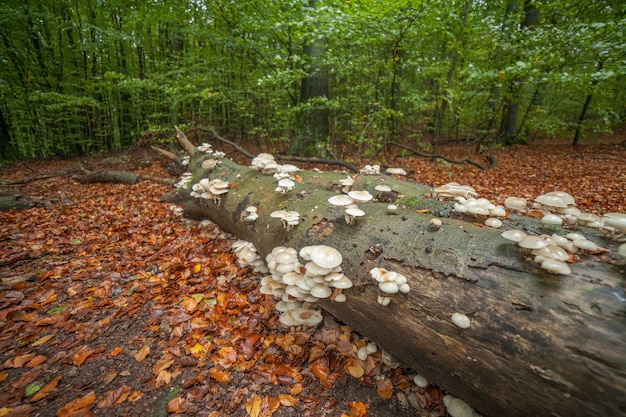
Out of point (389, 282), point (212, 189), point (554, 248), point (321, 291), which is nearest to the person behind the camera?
point (554, 248)

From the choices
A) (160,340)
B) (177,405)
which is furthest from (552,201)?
(160,340)

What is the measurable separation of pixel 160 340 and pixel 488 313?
3.21m

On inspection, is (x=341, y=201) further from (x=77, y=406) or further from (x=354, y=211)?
(x=77, y=406)

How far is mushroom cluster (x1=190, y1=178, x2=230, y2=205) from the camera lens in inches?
171

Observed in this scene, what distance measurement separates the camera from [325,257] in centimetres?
238

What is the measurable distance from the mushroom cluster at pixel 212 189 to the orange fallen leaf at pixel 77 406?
284cm

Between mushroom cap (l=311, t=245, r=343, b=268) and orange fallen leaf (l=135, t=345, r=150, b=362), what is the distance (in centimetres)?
208

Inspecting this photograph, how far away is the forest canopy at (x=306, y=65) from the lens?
704 cm

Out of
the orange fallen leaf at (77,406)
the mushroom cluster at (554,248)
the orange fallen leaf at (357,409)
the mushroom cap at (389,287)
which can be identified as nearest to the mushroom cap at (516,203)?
the mushroom cluster at (554,248)

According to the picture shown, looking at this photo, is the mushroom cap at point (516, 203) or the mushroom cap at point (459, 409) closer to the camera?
the mushroom cap at point (459, 409)

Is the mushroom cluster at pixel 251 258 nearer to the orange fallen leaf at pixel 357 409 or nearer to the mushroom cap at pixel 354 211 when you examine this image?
the mushroom cap at pixel 354 211

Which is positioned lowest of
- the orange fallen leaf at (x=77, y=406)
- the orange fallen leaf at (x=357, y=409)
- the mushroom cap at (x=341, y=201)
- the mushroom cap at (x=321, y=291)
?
the orange fallen leaf at (x=77, y=406)

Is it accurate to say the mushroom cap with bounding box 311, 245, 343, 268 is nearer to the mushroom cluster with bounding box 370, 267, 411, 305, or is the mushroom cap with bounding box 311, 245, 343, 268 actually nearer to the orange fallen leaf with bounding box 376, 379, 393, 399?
the mushroom cluster with bounding box 370, 267, 411, 305

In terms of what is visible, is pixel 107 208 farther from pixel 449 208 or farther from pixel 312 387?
pixel 449 208
